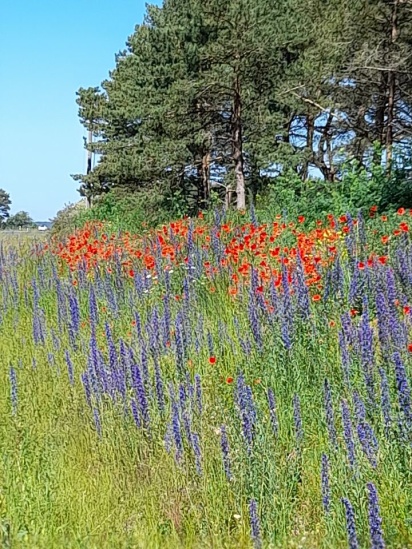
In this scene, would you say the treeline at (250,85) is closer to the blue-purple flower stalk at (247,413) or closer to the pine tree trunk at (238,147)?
the pine tree trunk at (238,147)

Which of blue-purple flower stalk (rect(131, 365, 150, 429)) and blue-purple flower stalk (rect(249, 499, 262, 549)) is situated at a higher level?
blue-purple flower stalk (rect(131, 365, 150, 429))

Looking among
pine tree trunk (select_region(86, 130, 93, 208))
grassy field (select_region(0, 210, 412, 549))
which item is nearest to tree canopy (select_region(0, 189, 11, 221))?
pine tree trunk (select_region(86, 130, 93, 208))

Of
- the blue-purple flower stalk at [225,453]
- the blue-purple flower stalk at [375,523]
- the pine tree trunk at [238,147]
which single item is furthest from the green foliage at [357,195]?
the pine tree trunk at [238,147]

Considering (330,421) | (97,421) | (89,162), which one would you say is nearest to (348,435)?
(330,421)

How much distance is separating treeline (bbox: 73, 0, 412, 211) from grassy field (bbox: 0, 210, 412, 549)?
A: 9.32 metres

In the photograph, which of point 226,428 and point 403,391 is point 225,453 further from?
point 403,391

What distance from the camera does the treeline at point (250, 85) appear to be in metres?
14.9

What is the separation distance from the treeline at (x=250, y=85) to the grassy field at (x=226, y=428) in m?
9.32

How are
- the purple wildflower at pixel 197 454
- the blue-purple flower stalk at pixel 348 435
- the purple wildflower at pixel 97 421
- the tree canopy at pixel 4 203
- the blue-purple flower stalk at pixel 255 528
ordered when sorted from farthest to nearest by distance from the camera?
the tree canopy at pixel 4 203, the purple wildflower at pixel 97 421, the purple wildflower at pixel 197 454, the blue-purple flower stalk at pixel 348 435, the blue-purple flower stalk at pixel 255 528

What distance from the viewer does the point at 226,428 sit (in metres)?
2.51

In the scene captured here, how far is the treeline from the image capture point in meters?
14.9

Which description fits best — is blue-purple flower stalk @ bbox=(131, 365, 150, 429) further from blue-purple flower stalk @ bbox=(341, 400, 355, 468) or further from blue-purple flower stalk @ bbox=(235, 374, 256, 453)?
blue-purple flower stalk @ bbox=(341, 400, 355, 468)

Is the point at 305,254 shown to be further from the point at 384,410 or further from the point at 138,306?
the point at 384,410

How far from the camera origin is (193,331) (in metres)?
4.09
